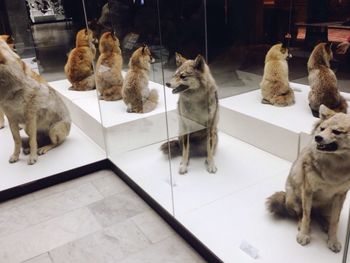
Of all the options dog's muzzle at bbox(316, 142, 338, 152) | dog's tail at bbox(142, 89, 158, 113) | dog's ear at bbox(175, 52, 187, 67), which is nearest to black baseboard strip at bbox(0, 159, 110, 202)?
dog's tail at bbox(142, 89, 158, 113)

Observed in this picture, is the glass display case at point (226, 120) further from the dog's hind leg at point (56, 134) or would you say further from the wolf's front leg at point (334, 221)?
the dog's hind leg at point (56, 134)

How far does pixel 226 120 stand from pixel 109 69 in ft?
4.72

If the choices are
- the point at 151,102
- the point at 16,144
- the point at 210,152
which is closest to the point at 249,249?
the point at 210,152

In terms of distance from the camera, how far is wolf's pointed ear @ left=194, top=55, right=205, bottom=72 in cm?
261

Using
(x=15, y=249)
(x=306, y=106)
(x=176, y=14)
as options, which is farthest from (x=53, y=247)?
(x=306, y=106)

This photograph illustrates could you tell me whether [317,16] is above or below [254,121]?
above

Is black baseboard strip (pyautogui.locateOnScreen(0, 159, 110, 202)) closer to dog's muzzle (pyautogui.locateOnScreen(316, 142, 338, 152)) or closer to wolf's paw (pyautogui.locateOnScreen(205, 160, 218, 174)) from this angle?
wolf's paw (pyautogui.locateOnScreen(205, 160, 218, 174))

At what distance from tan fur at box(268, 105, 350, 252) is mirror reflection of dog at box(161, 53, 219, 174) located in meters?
0.94

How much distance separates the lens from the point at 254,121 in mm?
3352

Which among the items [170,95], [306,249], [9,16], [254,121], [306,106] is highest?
[9,16]

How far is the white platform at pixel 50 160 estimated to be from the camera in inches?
140

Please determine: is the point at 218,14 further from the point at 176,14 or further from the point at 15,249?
the point at 15,249

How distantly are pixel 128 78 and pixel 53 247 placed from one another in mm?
1758

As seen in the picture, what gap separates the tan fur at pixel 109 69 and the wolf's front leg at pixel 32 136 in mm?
786
